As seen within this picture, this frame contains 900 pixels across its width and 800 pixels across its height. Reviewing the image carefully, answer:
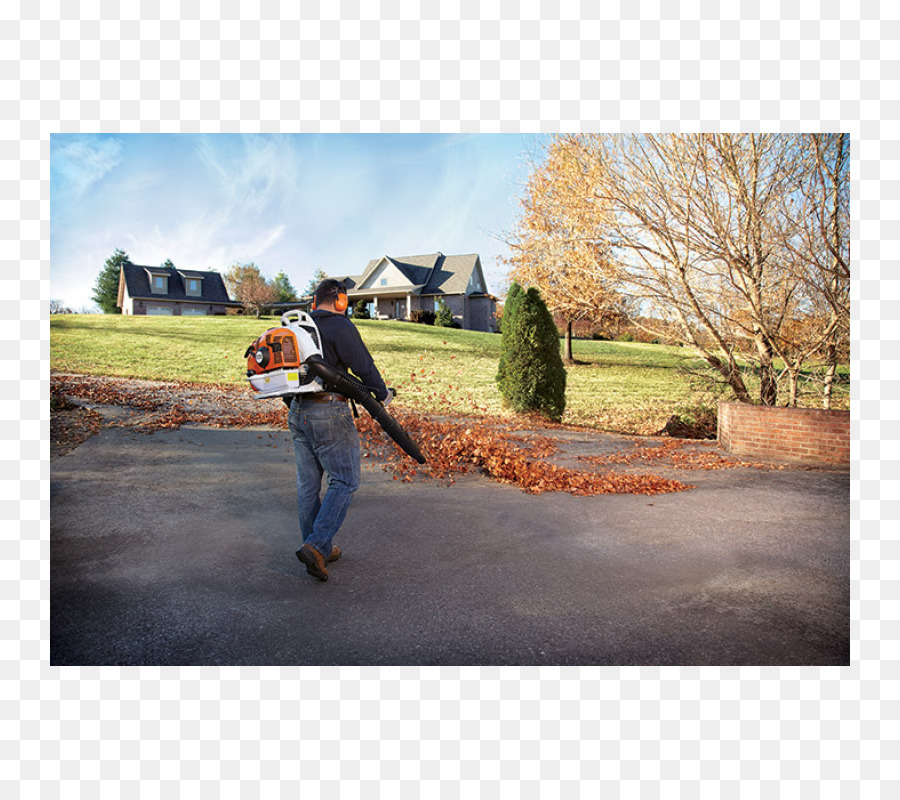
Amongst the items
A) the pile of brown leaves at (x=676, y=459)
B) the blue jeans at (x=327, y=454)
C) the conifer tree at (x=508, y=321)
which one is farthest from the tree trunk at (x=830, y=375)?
the blue jeans at (x=327, y=454)

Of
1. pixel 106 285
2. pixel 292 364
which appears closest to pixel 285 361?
pixel 292 364

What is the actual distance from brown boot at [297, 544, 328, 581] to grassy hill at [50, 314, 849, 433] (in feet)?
5.67

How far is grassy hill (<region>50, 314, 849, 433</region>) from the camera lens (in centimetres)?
426

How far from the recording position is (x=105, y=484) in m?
3.21

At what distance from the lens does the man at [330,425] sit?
248 cm

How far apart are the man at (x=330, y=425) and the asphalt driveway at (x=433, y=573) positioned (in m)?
0.26

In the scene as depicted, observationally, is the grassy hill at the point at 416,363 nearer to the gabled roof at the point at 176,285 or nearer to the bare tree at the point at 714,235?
the gabled roof at the point at 176,285

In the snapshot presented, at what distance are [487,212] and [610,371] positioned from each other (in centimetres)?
1143

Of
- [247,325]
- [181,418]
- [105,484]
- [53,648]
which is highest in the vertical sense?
[247,325]

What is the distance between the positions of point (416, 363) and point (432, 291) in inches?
222

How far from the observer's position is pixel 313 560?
252cm

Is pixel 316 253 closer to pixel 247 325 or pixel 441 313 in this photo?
pixel 247 325

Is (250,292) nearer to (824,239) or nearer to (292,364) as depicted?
(292,364)
